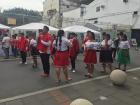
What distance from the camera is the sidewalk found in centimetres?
Answer: 715

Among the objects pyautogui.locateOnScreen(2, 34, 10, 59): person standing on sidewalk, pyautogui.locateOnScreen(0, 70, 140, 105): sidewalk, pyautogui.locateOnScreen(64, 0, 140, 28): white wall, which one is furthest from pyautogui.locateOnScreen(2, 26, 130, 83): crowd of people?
pyautogui.locateOnScreen(64, 0, 140, 28): white wall

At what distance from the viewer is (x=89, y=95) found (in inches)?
308

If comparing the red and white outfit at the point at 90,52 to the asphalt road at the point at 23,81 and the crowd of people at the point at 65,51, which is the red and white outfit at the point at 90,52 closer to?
the crowd of people at the point at 65,51

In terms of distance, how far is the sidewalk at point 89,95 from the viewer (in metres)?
7.15

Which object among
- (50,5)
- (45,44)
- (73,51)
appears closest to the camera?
(45,44)

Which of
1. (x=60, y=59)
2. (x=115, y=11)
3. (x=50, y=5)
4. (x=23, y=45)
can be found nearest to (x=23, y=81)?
(x=60, y=59)

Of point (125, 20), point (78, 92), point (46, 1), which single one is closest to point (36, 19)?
point (125, 20)

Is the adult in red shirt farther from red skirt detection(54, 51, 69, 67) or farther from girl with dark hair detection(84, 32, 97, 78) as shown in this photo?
red skirt detection(54, 51, 69, 67)

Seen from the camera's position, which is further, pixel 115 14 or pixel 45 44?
pixel 115 14

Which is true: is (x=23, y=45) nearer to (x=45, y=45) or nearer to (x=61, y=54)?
(x=45, y=45)

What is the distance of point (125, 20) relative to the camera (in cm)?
4159

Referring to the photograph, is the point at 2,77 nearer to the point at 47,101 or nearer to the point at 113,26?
the point at 47,101

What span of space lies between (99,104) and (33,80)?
11.7 feet

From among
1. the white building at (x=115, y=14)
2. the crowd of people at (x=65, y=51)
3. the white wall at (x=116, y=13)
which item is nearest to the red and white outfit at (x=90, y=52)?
the crowd of people at (x=65, y=51)
